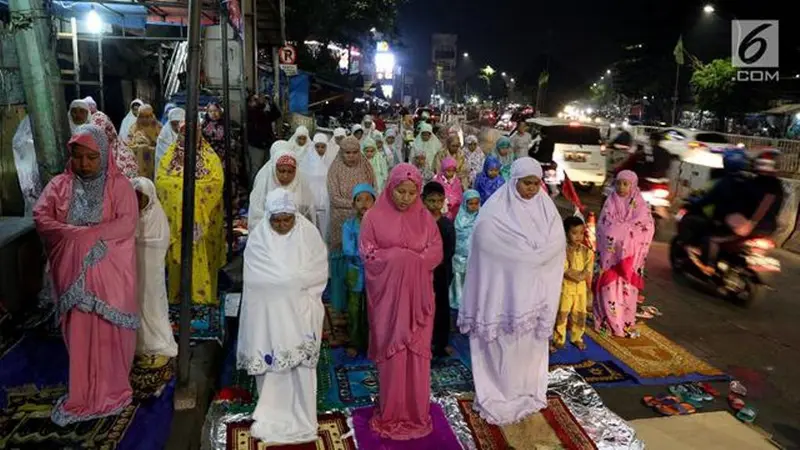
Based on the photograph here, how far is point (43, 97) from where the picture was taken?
16.5 feet

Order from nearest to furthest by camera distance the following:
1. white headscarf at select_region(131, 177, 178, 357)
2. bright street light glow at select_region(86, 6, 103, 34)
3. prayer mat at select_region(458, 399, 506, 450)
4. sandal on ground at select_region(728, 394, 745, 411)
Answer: prayer mat at select_region(458, 399, 506, 450) → white headscarf at select_region(131, 177, 178, 357) → sandal on ground at select_region(728, 394, 745, 411) → bright street light glow at select_region(86, 6, 103, 34)

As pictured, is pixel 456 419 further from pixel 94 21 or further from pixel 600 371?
pixel 94 21

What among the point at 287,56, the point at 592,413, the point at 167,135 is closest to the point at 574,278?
the point at 592,413

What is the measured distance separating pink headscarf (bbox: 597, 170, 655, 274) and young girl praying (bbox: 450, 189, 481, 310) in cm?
132

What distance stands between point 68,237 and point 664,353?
504 centimetres

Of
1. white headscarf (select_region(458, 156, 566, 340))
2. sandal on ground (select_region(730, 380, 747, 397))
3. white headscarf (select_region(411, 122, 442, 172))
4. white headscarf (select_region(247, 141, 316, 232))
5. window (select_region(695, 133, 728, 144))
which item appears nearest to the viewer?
white headscarf (select_region(458, 156, 566, 340))

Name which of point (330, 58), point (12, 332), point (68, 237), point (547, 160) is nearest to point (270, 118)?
point (547, 160)

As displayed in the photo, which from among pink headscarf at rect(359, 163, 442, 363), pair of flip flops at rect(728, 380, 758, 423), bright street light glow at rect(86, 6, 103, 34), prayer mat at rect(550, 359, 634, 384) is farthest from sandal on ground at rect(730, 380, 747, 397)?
bright street light glow at rect(86, 6, 103, 34)

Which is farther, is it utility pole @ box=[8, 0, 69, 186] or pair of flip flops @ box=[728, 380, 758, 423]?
utility pole @ box=[8, 0, 69, 186]

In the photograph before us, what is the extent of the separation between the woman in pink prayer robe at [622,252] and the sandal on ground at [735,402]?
1.23m

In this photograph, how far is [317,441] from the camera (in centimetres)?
394

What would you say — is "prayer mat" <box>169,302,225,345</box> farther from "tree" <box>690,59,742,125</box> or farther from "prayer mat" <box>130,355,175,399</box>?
"tree" <box>690,59,742,125</box>

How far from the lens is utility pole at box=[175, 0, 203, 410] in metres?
3.93

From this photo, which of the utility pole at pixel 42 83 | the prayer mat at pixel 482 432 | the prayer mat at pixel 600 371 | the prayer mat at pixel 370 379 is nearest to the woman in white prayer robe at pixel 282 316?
the prayer mat at pixel 370 379
